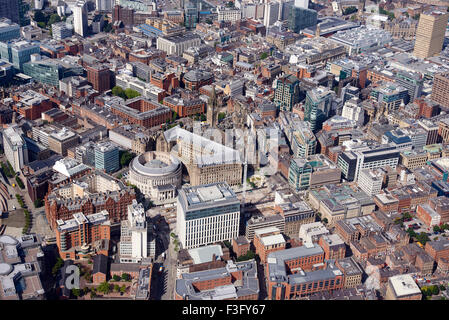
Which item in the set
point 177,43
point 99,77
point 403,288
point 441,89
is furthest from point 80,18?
point 403,288

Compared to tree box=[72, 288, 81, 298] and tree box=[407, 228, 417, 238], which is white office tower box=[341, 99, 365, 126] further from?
tree box=[72, 288, 81, 298]

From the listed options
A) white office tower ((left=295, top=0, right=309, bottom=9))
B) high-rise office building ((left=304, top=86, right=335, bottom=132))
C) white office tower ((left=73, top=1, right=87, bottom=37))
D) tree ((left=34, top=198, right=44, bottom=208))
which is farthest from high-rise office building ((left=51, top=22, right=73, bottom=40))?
tree ((left=34, top=198, right=44, bottom=208))

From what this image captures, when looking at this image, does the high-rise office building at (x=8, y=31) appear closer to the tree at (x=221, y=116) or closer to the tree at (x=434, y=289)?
the tree at (x=221, y=116)

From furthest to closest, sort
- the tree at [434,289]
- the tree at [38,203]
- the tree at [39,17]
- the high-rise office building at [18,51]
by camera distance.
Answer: the tree at [39,17]
the high-rise office building at [18,51]
the tree at [38,203]
the tree at [434,289]

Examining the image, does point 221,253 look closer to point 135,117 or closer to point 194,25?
point 135,117

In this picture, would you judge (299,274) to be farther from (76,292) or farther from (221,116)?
(221,116)

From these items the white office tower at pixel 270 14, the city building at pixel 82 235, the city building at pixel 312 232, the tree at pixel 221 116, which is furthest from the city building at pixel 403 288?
the white office tower at pixel 270 14
